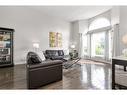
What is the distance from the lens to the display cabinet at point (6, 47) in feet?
19.7

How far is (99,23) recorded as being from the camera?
8.74 metres

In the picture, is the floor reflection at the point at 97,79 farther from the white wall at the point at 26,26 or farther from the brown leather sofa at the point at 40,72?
the white wall at the point at 26,26

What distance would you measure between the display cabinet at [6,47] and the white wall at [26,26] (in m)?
0.30

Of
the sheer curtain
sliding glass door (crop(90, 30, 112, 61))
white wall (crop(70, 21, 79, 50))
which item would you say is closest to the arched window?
sliding glass door (crop(90, 30, 112, 61))

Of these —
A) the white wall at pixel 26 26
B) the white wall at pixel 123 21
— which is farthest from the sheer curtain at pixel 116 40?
the white wall at pixel 26 26

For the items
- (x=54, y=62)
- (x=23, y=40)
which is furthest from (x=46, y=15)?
(x=54, y=62)

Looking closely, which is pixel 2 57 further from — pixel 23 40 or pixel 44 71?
pixel 44 71

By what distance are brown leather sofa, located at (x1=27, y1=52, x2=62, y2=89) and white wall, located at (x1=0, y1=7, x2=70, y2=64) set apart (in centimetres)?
388

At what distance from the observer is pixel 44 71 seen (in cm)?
332

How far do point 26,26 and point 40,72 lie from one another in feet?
15.5

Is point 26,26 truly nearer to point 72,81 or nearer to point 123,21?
point 72,81

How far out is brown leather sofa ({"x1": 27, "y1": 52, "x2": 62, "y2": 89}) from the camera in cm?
304

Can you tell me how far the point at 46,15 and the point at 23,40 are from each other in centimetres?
256

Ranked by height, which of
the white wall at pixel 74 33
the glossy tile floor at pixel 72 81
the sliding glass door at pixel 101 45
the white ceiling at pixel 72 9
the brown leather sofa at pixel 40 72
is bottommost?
the glossy tile floor at pixel 72 81
